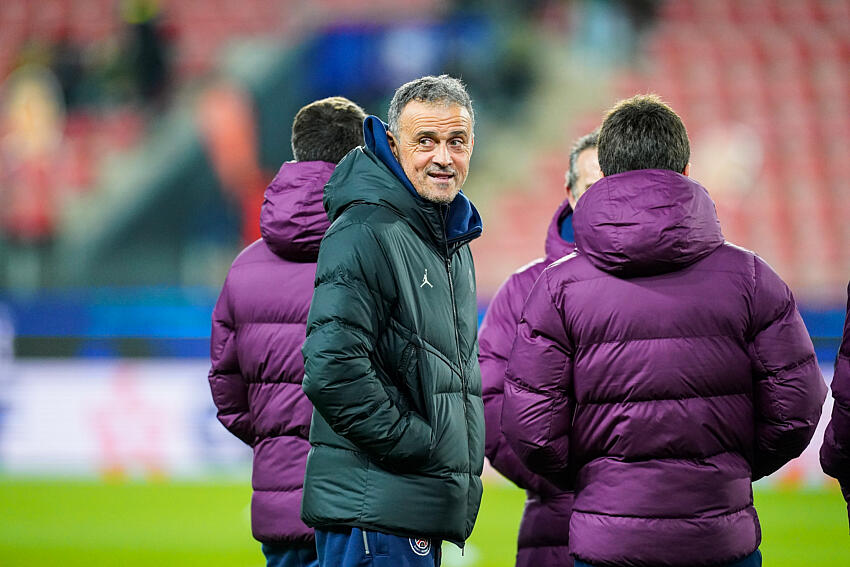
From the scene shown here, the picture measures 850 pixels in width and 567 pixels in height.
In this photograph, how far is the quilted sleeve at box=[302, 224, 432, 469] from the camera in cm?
257

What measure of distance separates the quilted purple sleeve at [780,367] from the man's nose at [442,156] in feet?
2.55

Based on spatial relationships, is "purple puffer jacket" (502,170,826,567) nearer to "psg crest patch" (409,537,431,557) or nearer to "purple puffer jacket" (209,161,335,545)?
"psg crest patch" (409,537,431,557)

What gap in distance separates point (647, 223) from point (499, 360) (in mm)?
912

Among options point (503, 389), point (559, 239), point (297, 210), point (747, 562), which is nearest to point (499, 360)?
point (503, 389)

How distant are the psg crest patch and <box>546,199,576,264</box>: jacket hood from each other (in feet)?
3.49

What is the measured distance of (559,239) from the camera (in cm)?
348

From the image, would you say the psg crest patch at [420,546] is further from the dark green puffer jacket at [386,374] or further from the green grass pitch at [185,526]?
the green grass pitch at [185,526]

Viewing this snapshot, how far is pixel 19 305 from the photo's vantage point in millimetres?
8688

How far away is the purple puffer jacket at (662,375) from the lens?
2.70 metres

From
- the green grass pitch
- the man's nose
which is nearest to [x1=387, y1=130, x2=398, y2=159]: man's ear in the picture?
the man's nose

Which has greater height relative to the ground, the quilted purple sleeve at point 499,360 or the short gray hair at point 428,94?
the short gray hair at point 428,94

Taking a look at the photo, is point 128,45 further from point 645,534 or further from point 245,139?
point 645,534

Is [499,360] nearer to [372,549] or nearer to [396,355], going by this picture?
[396,355]

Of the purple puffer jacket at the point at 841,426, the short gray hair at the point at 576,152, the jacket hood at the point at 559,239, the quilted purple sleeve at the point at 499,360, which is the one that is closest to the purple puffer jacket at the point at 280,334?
the quilted purple sleeve at the point at 499,360
